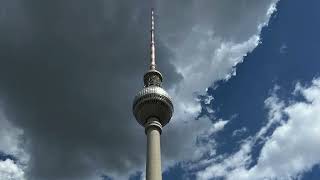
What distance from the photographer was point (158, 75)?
130 meters

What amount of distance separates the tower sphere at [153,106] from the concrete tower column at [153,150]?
2112 mm

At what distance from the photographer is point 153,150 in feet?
348

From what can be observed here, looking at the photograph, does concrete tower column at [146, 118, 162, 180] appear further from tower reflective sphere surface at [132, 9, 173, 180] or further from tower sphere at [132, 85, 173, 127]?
tower sphere at [132, 85, 173, 127]

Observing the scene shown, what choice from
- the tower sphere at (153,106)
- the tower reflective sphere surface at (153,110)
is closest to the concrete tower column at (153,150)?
the tower reflective sphere surface at (153,110)

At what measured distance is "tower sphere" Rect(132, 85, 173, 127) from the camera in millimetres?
117938

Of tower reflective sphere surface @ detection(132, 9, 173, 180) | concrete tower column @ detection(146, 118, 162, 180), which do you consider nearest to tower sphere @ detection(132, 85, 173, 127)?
tower reflective sphere surface @ detection(132, 9, 173, 180)

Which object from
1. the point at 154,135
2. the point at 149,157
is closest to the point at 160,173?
the point at 149,157

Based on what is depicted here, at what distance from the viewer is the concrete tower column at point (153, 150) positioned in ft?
333

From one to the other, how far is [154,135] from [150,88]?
1385 cm

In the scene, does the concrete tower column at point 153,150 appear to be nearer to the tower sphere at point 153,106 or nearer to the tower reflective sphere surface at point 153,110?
the tower reflective sphere surface at point 153,110

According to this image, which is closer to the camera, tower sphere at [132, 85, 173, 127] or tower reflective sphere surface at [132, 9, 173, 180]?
tower reflective sphere surface at [132, 9, 173, 180]

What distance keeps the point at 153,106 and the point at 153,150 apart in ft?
48.9

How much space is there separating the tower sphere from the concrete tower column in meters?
2.11

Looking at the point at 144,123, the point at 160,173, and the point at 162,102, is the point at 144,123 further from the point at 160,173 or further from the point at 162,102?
the point at 160,173
